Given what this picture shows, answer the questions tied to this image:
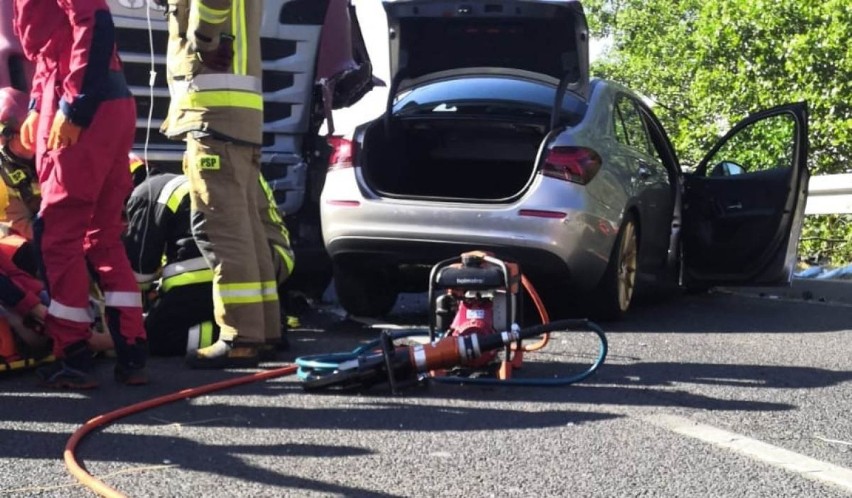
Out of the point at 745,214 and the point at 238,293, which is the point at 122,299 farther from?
the point at 745,214

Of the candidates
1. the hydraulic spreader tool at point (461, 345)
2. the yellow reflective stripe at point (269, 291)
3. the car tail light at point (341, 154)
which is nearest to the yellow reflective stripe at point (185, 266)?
the yellow reflective stripe at point (269, 291)

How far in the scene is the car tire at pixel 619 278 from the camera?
6.95m

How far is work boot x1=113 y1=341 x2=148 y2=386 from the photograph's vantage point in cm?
506

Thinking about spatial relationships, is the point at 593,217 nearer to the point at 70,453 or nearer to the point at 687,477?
the point at 687,477

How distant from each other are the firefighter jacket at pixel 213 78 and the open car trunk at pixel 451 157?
1682 mm

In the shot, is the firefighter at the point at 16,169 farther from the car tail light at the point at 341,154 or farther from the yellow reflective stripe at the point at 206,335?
the car tail light at the point at 341,154

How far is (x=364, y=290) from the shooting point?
286 inches

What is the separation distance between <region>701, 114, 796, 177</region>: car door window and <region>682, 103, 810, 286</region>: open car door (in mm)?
12

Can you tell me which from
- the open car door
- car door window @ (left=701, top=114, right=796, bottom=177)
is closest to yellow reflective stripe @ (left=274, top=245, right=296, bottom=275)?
the open car door

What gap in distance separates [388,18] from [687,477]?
430 centimetres

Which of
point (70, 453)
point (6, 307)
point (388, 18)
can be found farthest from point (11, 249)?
point (388, 18)

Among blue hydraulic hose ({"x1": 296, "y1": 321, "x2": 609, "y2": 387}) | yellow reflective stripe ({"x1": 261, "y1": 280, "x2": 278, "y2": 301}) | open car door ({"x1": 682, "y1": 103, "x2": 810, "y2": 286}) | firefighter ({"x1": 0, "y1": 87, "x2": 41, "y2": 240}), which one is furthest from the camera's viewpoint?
open car door ({"x1": 682, "y1": 103, "x2": 810, "y2": 286})

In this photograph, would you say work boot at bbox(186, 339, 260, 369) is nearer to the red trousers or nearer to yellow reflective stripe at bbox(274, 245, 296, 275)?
the red trousers

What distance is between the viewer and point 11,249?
18.5ft
